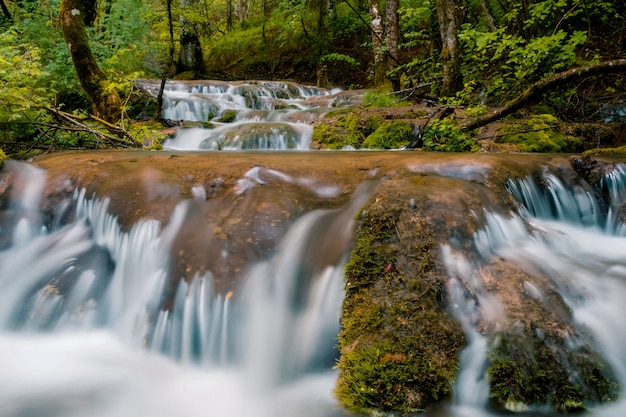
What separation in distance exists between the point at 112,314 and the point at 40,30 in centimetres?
855

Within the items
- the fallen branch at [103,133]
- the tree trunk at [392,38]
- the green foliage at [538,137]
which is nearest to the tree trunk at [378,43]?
the tree trunk at [392,38]

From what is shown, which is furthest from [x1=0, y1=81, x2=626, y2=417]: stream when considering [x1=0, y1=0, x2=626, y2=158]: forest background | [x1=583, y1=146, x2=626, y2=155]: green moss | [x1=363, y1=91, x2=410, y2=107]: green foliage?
[x1=363, y1=91, x2=410, y2=107]: green foliage

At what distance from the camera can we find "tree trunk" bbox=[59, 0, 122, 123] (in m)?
6.81

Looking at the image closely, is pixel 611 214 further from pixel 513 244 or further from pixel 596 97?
pixel 596 97

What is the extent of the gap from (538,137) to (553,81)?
3.56ft

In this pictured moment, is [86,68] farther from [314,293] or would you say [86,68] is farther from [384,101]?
[314,293]

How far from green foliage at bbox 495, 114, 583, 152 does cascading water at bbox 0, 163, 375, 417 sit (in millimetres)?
3844

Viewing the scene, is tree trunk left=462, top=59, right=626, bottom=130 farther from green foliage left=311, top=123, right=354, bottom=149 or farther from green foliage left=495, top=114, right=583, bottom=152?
green foliage left=311, top=123, right=354, bottom=149

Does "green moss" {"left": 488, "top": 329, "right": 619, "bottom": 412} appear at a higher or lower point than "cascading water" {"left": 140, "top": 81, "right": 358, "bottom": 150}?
lower

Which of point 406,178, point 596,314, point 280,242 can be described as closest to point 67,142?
point 280,242

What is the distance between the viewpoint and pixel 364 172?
12.2ft

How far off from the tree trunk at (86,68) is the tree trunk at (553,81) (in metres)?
6.11

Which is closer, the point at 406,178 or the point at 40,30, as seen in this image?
the point at 406,178

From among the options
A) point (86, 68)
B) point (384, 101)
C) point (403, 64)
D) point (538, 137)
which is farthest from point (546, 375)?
point (403, 64)
